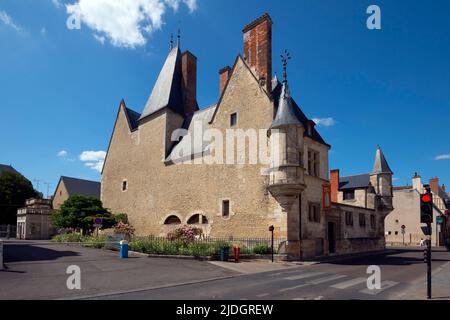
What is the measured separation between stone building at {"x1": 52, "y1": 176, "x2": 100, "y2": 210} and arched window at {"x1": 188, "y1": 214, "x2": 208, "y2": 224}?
3295cm

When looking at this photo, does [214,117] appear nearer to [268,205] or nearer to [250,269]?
[268,205]

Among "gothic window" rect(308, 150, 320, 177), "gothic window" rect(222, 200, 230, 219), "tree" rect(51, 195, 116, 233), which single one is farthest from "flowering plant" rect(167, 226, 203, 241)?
"tree" rect(51, 195, 116, 233)

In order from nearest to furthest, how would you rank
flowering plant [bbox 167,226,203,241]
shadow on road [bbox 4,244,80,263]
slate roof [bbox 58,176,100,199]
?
1. shadow on road [bbox 4,244,80,263]
2. flowering plant [bbox 167,226,203,241]
3. slate roof [bbox 58,176,100,199]

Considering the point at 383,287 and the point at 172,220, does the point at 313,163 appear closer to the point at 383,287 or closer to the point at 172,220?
the point at 172,220

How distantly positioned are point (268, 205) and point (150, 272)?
370 inches

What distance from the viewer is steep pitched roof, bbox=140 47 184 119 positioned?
30328 mm

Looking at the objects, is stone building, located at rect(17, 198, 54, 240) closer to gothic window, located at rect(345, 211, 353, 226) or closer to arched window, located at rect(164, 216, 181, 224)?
arched window, located at rect(164, 216, 181, 224)

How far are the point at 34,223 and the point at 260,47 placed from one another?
37480 millimetres

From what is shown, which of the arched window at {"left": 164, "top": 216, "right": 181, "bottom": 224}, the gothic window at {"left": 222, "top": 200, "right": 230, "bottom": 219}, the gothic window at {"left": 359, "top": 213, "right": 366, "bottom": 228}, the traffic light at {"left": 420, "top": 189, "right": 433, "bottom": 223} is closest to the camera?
the traffic light at {"left": 420, "top": 189, "right": 433, "bottom": 223}

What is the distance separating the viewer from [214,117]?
25.1 m

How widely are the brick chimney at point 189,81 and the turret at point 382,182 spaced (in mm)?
19455

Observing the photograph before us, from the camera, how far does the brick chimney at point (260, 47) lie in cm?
2261

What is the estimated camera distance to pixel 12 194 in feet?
163

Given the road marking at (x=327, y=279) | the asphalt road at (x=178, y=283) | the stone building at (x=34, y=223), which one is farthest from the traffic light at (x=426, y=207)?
the stone building at (x=34, y=223)
